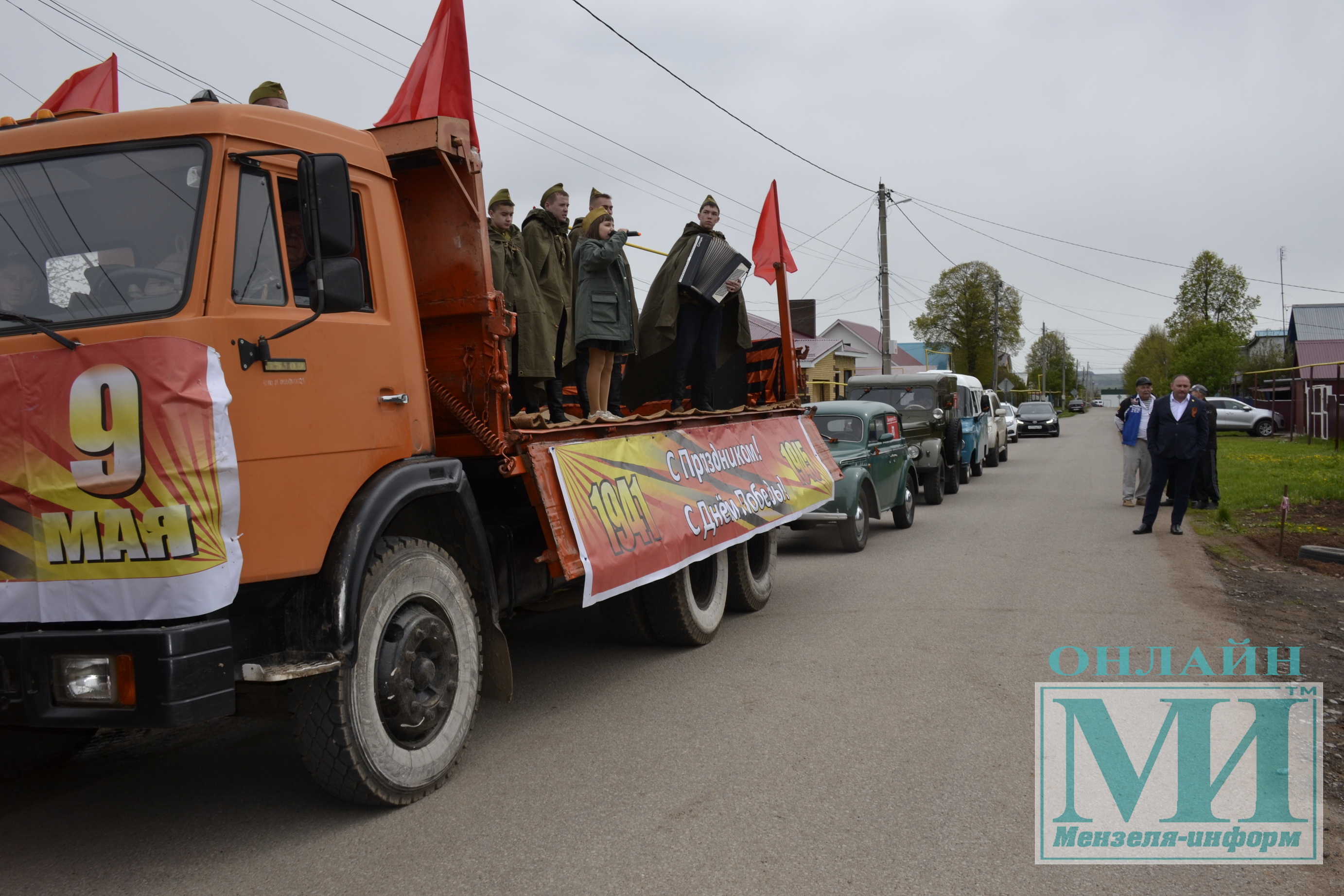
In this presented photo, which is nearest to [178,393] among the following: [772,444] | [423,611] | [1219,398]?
[423,611]

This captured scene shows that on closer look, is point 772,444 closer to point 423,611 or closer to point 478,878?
point 423,611

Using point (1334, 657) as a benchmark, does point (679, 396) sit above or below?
above

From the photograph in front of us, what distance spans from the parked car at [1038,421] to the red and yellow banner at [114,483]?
42.4 meters

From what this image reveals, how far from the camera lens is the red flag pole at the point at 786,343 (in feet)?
29.9

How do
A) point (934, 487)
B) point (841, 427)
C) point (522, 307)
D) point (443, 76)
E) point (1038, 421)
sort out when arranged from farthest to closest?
point (1038, 421) → point (934, 487) → point (841, 427) → point (522, 307) → point (443, 76)

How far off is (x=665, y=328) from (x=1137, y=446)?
979 cm

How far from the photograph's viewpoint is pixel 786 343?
939 cm

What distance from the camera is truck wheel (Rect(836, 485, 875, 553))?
1138 centimetres

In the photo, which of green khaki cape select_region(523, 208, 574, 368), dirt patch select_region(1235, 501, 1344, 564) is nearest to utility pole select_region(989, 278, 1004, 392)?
dirt patch select_region(1235, 501, 1344, 564)

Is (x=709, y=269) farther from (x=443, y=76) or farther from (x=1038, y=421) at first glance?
(x=1038, y=421)

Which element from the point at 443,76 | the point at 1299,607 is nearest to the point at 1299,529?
the point at 1299,607

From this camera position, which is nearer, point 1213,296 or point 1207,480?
point 1207,480

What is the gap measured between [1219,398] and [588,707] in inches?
1480

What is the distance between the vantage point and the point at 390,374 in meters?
4.40
